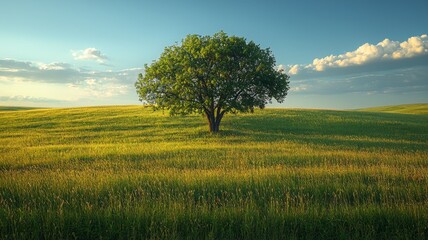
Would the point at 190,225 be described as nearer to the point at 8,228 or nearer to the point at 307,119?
the point at 8,228

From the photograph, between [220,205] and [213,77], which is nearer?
[220,205]

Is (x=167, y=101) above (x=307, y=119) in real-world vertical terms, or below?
above

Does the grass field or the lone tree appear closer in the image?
the grass field

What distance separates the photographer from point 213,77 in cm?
3073

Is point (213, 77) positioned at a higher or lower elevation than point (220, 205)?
higher

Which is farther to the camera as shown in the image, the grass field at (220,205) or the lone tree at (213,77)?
the lone tree at (213,77)

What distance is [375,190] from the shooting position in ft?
29.5

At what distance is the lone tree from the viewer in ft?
101

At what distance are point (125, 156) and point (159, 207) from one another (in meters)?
12.8

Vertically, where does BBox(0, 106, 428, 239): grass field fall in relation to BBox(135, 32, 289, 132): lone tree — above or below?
below

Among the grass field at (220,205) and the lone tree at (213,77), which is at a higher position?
the lone tree at (213,77)

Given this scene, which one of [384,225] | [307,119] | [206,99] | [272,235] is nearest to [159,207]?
[272,235]

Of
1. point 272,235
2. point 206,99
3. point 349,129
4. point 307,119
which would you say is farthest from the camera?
point 307,119

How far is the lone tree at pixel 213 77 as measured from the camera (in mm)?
30859
